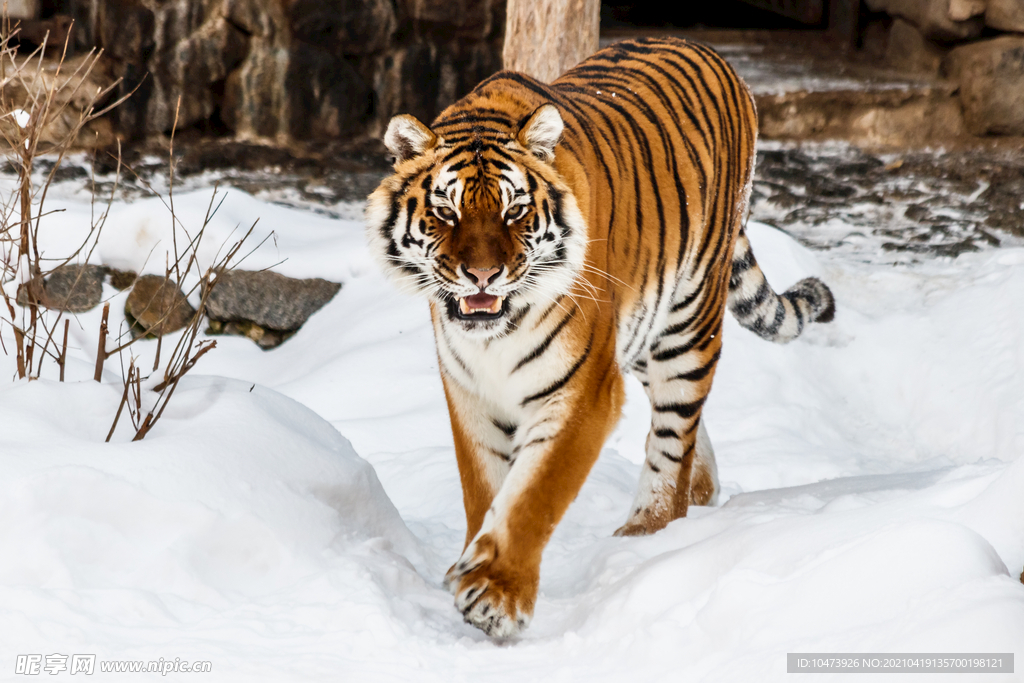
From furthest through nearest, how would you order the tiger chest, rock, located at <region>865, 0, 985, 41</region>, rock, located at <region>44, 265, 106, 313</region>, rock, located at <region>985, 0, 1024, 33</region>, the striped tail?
rock, located at <region>865, 0, 985, 41</region> < rock, located at <region>985, 0, 1024, 33</region> < rock, located at <region>44, 265, 106, 313</region> < the striped tail < the tiger chest

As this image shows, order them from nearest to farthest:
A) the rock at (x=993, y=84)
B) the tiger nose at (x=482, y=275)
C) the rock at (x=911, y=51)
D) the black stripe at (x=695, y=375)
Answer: the tiger nose at (x=482, y=275) < the black stripe at (x=695, y=375) < the rock at (x=993, y=84) < the rock at (x=911, y=51)

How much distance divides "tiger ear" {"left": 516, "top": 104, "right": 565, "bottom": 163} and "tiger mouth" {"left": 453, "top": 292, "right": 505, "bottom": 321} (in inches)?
15.3

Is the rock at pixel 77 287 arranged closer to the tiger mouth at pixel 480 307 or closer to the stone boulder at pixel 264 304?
the stone boulder at pixel 264 304

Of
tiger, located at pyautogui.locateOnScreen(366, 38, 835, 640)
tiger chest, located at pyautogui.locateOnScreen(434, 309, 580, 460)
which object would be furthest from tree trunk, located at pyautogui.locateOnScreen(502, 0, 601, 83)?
tiger chest, located at pyautogui.locateOnScreen(434, 309, 580, 460)

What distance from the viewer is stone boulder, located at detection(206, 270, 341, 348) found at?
18.9 ft

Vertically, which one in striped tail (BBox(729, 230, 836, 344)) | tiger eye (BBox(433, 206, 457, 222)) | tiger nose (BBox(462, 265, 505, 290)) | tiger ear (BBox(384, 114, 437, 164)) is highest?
tiger ear (BBox(384, 114, 437, 164))

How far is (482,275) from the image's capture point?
2.26 m

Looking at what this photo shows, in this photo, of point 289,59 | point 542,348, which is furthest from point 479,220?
point 289,59

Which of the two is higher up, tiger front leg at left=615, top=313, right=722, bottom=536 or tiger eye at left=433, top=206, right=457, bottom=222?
tiger eye at left=433, top=206, right=457, bottom=222

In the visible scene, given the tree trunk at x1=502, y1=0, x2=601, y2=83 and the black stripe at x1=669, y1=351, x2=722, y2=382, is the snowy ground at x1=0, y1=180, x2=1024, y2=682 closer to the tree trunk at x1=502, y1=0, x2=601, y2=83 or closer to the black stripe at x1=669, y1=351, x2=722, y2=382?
the black stripe at x1=669, y1=351, x2=722, y2=382

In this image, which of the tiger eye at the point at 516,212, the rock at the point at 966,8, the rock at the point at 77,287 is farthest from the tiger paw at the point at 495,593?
the rock at the point at 966,8

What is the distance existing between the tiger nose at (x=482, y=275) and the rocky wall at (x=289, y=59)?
641 cm

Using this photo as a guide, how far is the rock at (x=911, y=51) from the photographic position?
9031 millimetres

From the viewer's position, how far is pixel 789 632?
6.19ft
